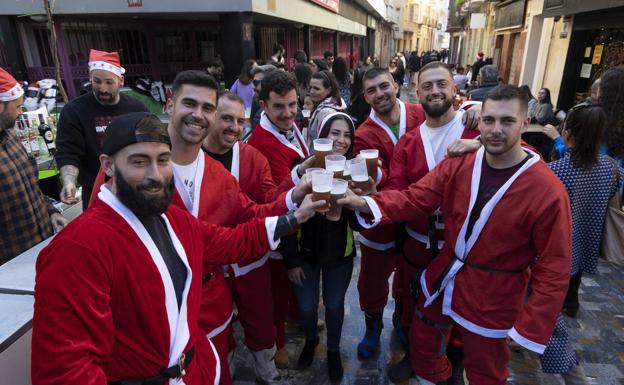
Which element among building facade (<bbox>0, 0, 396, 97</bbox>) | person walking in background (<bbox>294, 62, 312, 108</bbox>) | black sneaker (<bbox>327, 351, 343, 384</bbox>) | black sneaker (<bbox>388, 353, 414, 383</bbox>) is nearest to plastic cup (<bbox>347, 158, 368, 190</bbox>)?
black sneaker (<bbox>327, 351, 343, 384</bbox>)

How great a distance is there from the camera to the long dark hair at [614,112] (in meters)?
3.46

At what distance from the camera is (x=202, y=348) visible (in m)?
1.90

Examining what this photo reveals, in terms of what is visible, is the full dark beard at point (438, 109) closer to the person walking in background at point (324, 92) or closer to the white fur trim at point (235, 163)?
the white fur trim at point (235, 163)

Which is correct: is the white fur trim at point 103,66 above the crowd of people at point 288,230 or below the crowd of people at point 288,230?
above

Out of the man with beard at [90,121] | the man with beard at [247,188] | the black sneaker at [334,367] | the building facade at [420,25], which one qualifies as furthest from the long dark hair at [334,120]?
the building facade at [420,25]

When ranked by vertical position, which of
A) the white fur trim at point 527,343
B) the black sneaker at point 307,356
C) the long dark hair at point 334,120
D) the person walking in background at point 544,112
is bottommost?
the black sneaker at point 307,356

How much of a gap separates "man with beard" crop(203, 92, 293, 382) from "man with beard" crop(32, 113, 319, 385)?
73 cm

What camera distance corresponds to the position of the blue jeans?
2.69 meters

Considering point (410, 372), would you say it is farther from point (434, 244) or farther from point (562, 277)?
point (562, 277)

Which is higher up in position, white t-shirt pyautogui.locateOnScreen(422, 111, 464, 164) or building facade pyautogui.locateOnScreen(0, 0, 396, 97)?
building facade pyautogui.locateOnScreen(0, 0, 396, 97)

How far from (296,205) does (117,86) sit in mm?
2261

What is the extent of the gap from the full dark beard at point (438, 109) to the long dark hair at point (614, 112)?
184 centimetres

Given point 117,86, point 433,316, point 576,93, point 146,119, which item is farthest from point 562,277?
point 576,93

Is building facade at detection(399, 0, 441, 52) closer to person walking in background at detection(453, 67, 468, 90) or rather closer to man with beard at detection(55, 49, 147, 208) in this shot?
person walking in background at detection(453, 67, 468, 90)
